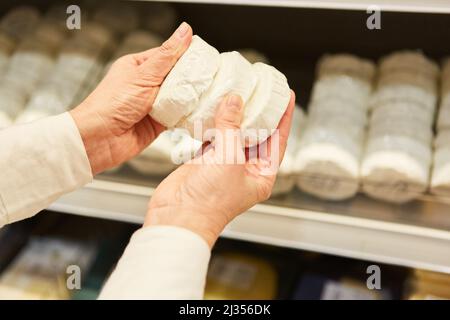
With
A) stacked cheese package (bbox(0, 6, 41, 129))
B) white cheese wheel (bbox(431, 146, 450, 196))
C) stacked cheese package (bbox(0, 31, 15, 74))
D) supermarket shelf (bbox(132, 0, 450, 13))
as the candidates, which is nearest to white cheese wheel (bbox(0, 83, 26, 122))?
stacked cheese package (bbox(0, 6, 41, 129))

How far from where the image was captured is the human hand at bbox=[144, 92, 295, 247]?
66 centimetres

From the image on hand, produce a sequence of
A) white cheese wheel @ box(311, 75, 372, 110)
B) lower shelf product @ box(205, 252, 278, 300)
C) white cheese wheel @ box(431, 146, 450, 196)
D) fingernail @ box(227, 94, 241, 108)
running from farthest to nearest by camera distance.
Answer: lower shelf product @ box(205, 252, 278, 300)
white cheese wheel @ box(311, 75, 372, 110)
white cheese wheel @ box(431, 146, 450, 196)
fingernail @ box(227, 94, 241, 108)

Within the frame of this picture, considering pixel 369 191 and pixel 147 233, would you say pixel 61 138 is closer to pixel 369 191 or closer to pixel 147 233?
pixel 147 233

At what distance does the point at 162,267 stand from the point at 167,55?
1.09 ft

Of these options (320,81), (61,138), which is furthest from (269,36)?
(61,138)

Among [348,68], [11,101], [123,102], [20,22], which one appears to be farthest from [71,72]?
[348,68]

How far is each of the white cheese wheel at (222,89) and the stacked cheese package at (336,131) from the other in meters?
0.23

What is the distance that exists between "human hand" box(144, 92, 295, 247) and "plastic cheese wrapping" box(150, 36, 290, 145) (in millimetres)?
36

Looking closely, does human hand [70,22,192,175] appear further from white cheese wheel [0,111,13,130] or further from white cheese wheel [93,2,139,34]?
white cheese wheel [93,2,139,34]

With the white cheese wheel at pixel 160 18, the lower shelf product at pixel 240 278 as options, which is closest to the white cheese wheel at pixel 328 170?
the lower shelf product at pixel 240 278

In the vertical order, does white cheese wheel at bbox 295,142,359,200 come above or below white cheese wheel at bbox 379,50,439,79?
below

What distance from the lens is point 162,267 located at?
1.97 feet
